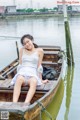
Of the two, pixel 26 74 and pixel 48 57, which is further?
pixel 48 57

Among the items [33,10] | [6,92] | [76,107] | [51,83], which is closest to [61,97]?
[76,107]

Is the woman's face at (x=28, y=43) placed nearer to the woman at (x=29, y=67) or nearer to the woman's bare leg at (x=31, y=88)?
the woman at (x=29, y=67)

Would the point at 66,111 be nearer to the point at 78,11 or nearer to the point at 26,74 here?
the point at 26,74

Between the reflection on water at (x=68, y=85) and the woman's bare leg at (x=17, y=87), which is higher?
the woman's bare leg at (x=17, y=87)

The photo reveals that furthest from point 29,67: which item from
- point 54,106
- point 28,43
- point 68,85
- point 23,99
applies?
point 68,85

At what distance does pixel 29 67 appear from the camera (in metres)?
8.95

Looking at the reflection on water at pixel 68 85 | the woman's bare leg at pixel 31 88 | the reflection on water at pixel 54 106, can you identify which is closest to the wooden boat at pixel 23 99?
the woman's bare leg at pixel 31 88

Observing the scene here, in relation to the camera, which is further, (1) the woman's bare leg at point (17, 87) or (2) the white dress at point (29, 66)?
(2) the white dress at point (29, 66)

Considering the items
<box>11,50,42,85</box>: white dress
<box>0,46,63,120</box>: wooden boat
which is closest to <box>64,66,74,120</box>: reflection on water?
<box>0,46,63,120</box>: wooden boat

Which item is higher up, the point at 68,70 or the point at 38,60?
the point at 38,60

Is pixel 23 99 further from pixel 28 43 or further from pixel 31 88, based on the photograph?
pixel 28 43

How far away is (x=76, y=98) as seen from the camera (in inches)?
458

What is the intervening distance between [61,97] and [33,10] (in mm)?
108283

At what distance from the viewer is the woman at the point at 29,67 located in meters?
8.59
